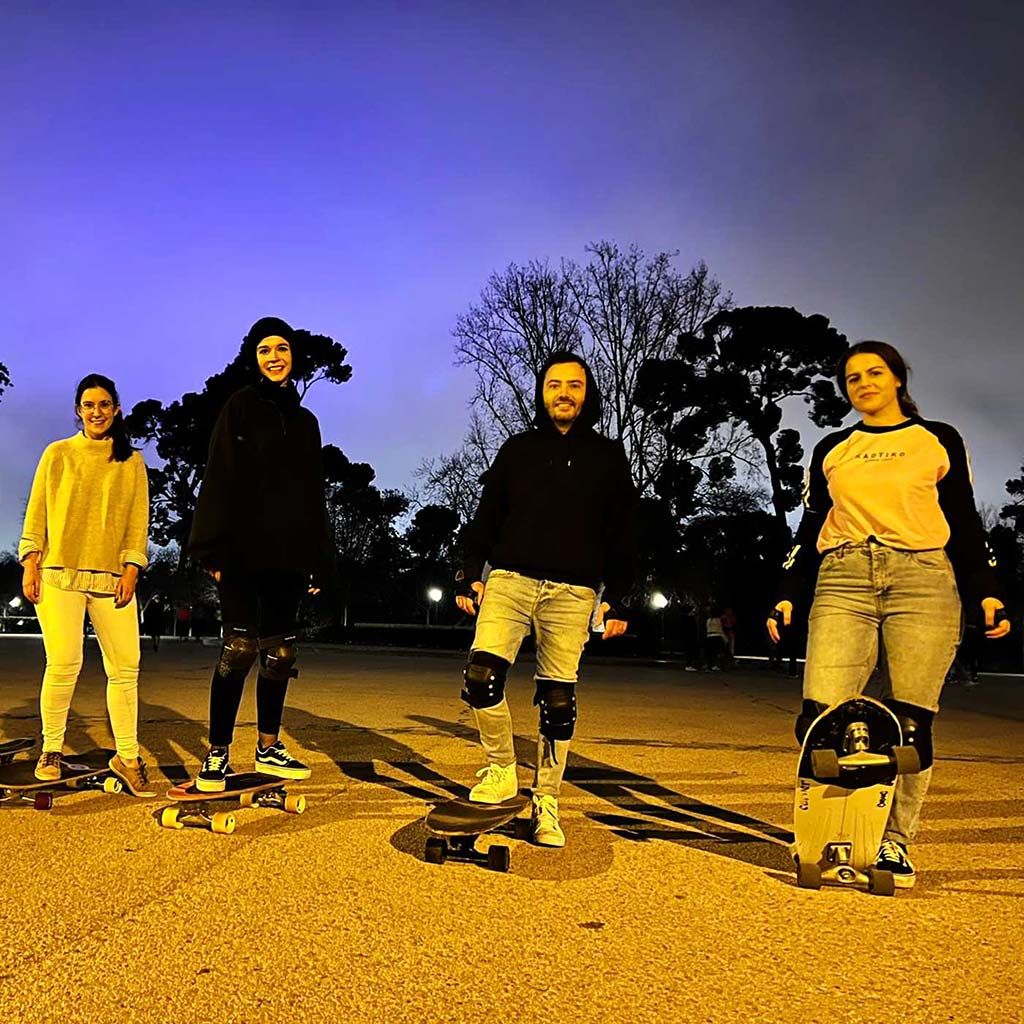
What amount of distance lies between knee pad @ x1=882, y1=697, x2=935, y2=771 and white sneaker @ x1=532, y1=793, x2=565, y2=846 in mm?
1324

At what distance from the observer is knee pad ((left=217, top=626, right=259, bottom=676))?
13.8ft

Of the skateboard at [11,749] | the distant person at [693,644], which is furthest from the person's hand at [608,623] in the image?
the distant person at [693,644]

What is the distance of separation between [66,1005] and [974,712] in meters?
12.0

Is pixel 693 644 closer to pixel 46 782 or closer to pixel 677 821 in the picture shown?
pixel 677 821

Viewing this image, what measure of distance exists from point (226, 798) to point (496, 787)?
1.10 m

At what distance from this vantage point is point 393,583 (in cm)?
6162

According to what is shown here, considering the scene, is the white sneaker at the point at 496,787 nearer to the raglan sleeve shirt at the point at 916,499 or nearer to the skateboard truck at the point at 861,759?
the skateboard truck at the point at 861,759

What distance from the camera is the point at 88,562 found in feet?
14.7

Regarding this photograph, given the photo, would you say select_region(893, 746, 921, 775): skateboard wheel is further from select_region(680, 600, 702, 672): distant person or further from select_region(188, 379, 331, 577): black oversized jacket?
select_region(680, 600, 702, 672): distant person

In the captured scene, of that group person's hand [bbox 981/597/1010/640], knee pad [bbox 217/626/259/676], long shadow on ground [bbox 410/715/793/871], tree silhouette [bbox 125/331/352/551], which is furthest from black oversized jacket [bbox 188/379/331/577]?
tree silhouette [bbox 125/331/352/551]

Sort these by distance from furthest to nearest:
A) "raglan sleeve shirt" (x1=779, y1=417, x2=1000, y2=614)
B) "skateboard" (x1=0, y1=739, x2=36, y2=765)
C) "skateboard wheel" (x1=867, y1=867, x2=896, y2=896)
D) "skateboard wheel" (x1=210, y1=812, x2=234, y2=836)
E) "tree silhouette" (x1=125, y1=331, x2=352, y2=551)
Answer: "tree silhouette" (x1=125, y1=331, x2=352, y2=551), "skateboard" (x1=0, y1=739, x2=36, y2=765), "skateboard wheel" (x1=210, y1=812, x2=234, y2=836), "raglan sleeve shirt" (x1=779, y1=417, x2=1000, y2=614), "skateboard wheel" (x1=867, y1=867, x2=896, y2=896)

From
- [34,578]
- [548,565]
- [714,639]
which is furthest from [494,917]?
[714,639]

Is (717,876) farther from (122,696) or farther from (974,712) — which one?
(974,712)

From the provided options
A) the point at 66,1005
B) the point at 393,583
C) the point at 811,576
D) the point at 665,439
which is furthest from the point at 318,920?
the point at 393,583
